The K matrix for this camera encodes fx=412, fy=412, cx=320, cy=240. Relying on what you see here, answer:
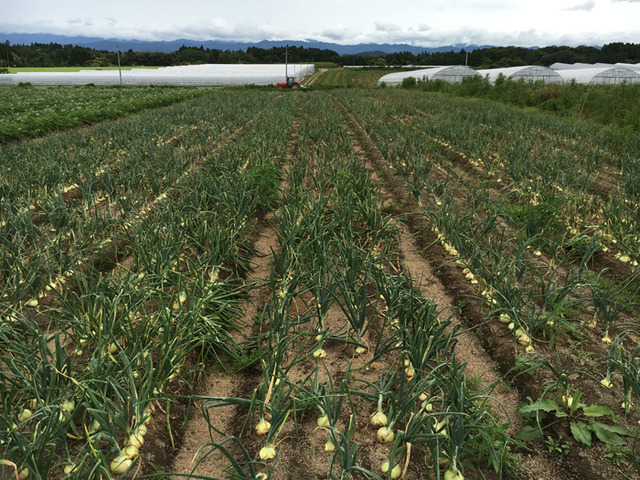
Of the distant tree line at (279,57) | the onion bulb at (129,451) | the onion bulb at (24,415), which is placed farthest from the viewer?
the distant tree line at (279,57)

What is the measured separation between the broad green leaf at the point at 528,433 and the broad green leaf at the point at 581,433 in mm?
159

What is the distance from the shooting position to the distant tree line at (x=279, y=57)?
56969mm

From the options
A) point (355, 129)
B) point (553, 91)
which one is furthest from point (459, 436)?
point (553, 91)

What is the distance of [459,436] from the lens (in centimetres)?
168

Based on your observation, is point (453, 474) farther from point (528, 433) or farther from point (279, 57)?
point (279, 57)

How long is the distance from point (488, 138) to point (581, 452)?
7282 mm

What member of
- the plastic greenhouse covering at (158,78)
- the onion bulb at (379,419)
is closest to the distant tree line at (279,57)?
Result: the plastic greenhouse covering at (158,78)

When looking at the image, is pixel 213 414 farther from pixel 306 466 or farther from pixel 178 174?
pixel 178 174

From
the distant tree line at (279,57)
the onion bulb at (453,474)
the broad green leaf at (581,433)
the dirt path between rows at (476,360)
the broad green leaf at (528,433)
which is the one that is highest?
the distant tree line at (279,57)

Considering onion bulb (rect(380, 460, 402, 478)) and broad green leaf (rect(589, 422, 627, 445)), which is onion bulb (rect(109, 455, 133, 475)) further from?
broad green leaf (rect(589, 422, 627, 445))

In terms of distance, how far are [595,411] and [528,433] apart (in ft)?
1.19

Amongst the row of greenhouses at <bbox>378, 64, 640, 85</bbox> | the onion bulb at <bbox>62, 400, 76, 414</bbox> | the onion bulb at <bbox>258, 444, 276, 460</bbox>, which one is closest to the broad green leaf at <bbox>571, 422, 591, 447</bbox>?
the onion bulb at <bbox>258, 444, 276, 460</bbox>

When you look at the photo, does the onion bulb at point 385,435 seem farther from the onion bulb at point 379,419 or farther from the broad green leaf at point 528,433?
the broad green leaf at point 528,433

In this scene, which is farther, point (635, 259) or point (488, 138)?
point (488, 138)
